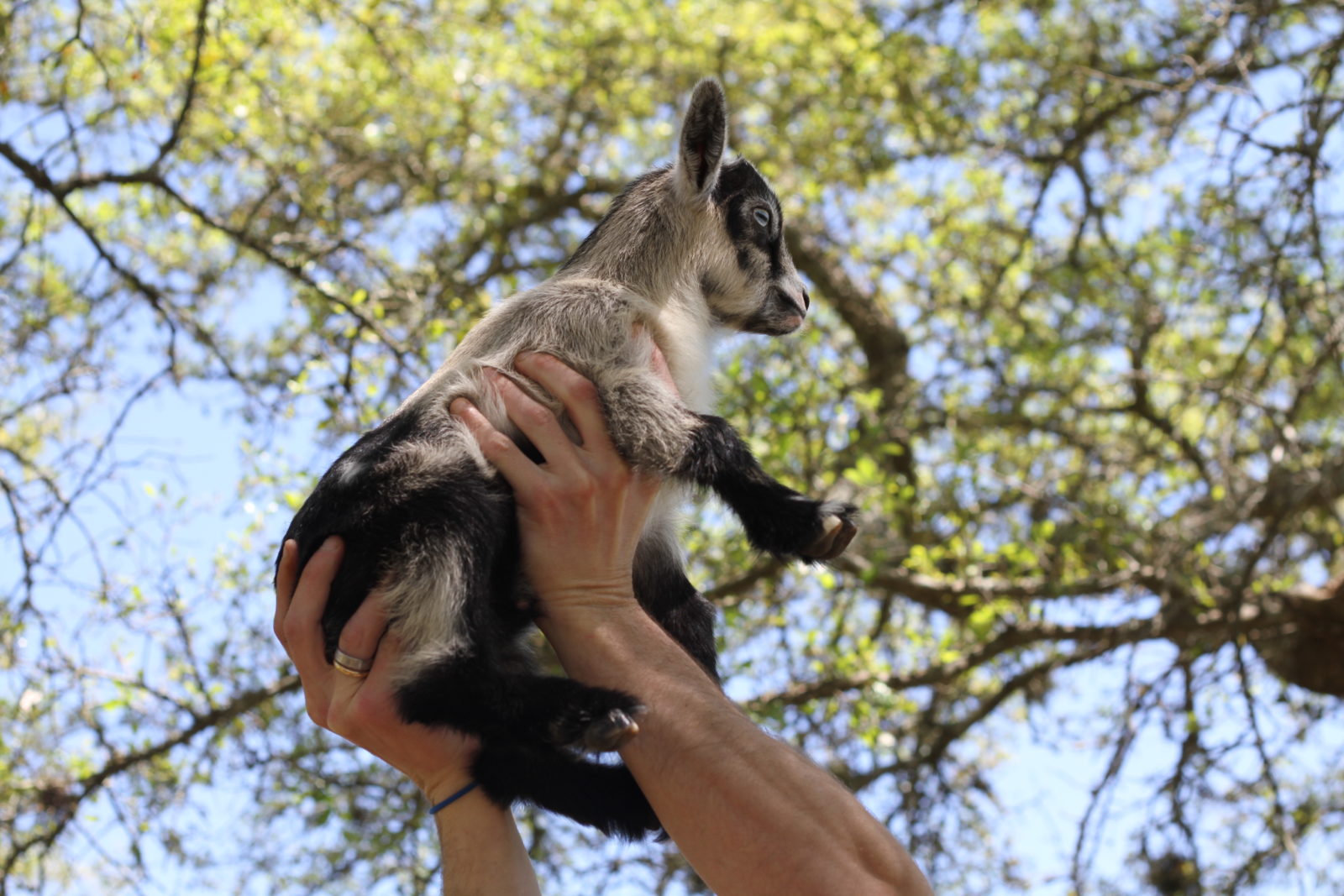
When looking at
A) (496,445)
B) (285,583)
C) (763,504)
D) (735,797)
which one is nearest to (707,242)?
(763,504)

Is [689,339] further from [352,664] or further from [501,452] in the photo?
[352,664]

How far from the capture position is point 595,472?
9.84ft

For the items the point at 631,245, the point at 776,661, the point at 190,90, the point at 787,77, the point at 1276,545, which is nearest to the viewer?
the point at 631,245

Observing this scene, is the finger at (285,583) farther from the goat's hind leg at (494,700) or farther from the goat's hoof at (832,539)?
the goat's hoof at (832,539)

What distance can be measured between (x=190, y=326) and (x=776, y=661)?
3566mm

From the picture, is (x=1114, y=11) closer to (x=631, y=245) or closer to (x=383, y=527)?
(x=631, y=245)

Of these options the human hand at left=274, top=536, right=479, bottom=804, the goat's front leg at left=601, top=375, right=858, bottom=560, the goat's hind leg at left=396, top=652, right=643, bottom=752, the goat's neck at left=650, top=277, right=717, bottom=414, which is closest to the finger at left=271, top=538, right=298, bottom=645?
the human hand at left=274, top=536, right=479, bottom=804

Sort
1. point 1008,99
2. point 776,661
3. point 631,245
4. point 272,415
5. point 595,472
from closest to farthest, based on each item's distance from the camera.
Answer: point 595,472, point 631,245, point 272,415, point 776,661, point 1008,99

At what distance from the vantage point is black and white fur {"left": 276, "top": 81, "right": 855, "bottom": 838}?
8.87 feet

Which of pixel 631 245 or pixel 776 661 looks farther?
pixel 776 661

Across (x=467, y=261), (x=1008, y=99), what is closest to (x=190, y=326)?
(x=467, y=261)

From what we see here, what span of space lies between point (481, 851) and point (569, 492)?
0.89 metres

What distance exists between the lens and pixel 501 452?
295 cm

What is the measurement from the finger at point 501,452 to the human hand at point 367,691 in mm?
442
